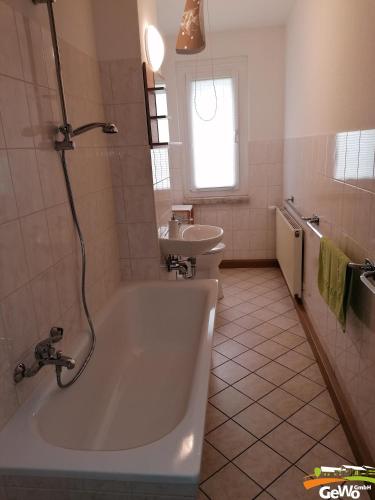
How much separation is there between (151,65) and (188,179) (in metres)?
1.86

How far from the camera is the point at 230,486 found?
4.88 feet

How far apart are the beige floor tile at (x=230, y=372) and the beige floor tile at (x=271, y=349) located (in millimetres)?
243

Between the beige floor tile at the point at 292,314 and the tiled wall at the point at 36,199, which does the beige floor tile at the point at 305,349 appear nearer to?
the beige floor tile at the point at 292,314

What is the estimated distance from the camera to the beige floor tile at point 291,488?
1.43m

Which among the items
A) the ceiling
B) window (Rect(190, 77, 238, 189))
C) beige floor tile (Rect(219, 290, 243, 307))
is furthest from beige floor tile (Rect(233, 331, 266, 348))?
the ceiling

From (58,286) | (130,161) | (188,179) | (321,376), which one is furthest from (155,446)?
(188,179)

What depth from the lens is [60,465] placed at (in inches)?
39.5

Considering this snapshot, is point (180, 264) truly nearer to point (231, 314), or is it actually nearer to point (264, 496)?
point (231, 314)

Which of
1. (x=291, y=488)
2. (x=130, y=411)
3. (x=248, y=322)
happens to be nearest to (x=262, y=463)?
(x=291, y=488)

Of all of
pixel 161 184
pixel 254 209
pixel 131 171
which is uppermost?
pixel 131 171

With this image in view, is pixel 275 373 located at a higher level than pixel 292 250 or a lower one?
lower

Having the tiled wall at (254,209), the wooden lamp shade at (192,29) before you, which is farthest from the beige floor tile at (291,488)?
the tiled wall at (254,209)

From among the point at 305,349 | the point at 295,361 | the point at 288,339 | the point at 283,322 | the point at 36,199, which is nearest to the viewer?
the point at 36,199

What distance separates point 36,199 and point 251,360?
1.70 metres
